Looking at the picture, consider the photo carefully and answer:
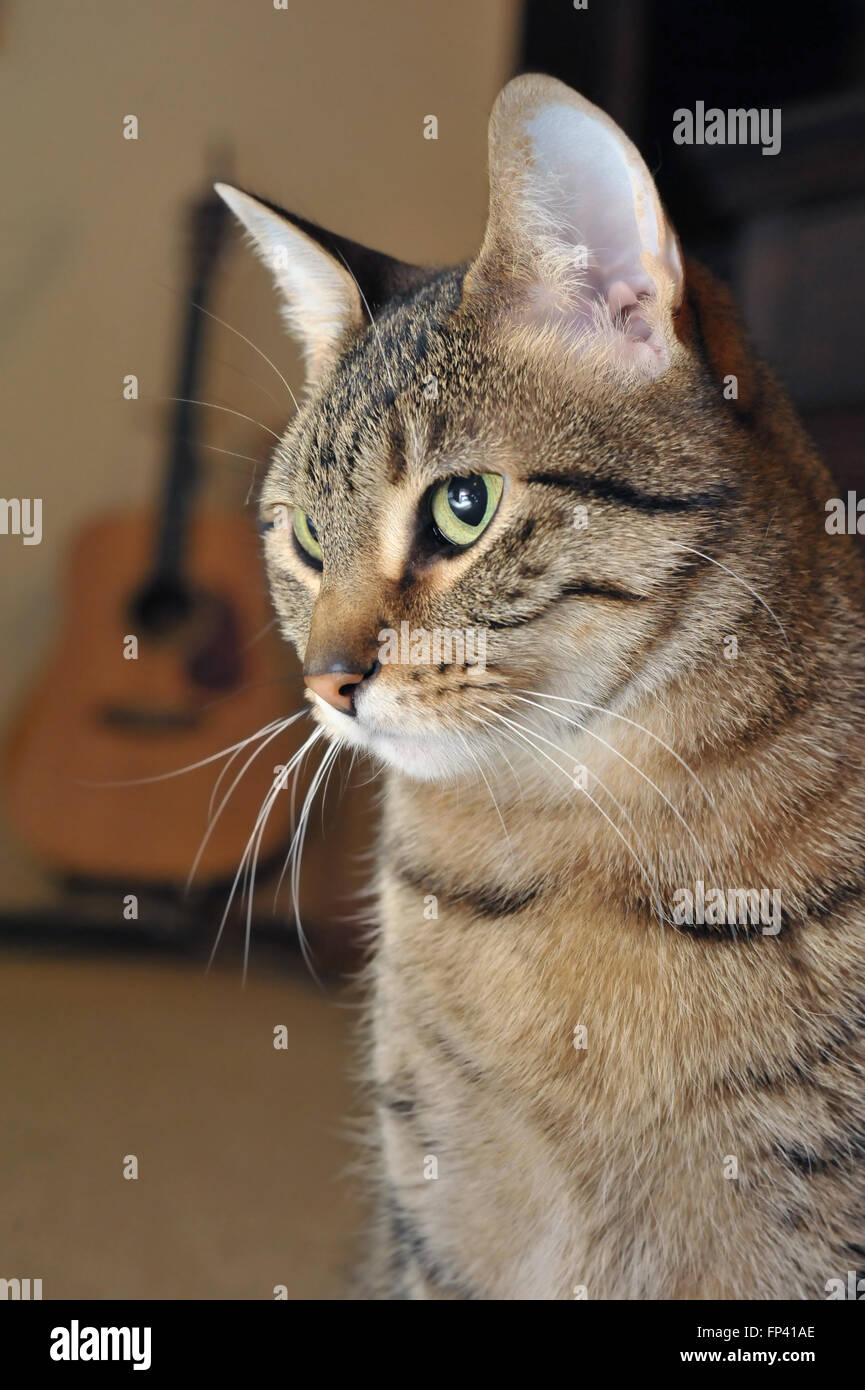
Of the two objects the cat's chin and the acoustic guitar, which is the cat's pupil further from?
the acoustic guitar

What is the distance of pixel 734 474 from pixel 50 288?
28.4 inches

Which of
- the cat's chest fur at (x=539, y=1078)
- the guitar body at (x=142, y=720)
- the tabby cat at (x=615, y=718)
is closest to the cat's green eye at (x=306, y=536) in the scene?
the tabby cat at (x=615, y=718)

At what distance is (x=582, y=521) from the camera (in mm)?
520

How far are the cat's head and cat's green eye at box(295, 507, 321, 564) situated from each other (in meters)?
0.05

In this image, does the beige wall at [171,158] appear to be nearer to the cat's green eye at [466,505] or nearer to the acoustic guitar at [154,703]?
the acoustic guitar at [154,703]

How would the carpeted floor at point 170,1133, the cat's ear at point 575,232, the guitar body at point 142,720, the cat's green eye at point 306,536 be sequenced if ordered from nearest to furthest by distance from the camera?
the cat's ear at point 575,232
the cat's green eye at point 306,536
the carpeted floor at point 170,1133
the guitar body at point 142,720

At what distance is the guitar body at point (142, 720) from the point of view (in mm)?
1194

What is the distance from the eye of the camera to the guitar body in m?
1.19

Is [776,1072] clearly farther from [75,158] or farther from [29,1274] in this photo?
[75,158]

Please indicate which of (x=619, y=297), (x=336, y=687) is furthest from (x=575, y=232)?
(x=336, y=687)

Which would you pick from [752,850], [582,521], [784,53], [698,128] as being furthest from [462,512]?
[784,53]
